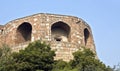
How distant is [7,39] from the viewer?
23688 millimetres

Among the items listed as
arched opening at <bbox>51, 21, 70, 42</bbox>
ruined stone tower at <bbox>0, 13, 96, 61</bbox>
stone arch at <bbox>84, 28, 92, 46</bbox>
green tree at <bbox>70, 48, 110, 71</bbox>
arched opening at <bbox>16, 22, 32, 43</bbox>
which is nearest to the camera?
green tree at <bbox>70, 48, 110, 71</bbox>

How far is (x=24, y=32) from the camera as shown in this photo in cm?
2411

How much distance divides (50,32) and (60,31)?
4.51 feet

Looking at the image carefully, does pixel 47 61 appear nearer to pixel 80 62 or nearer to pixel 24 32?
pixel 80 62

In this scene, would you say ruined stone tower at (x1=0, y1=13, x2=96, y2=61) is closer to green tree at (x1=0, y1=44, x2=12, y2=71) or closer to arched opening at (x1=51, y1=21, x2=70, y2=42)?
arched opening at (x1=51, y1=21, x2=70, y2=42)

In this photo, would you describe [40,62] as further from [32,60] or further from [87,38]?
[87,38]

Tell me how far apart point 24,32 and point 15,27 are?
2.79 feet

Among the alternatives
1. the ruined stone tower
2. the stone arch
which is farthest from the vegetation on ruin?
the stone arch

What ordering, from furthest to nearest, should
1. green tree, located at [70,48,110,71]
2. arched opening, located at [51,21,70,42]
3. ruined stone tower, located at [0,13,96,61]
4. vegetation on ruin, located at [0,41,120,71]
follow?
arched opening, located at [51,21,70,42]
ruined stone tower, located at [0,13,96,61]
green tree, located at [70,48,110,71]
vegetation on ruin, located at [0,41,120,71]

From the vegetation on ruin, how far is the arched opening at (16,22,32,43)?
454cm

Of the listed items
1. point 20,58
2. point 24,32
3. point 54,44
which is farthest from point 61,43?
point 20,58

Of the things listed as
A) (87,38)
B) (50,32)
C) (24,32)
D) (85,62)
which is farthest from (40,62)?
(87,38)

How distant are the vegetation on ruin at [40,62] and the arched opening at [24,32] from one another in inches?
179

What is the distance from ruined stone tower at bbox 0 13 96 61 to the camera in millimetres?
22125
